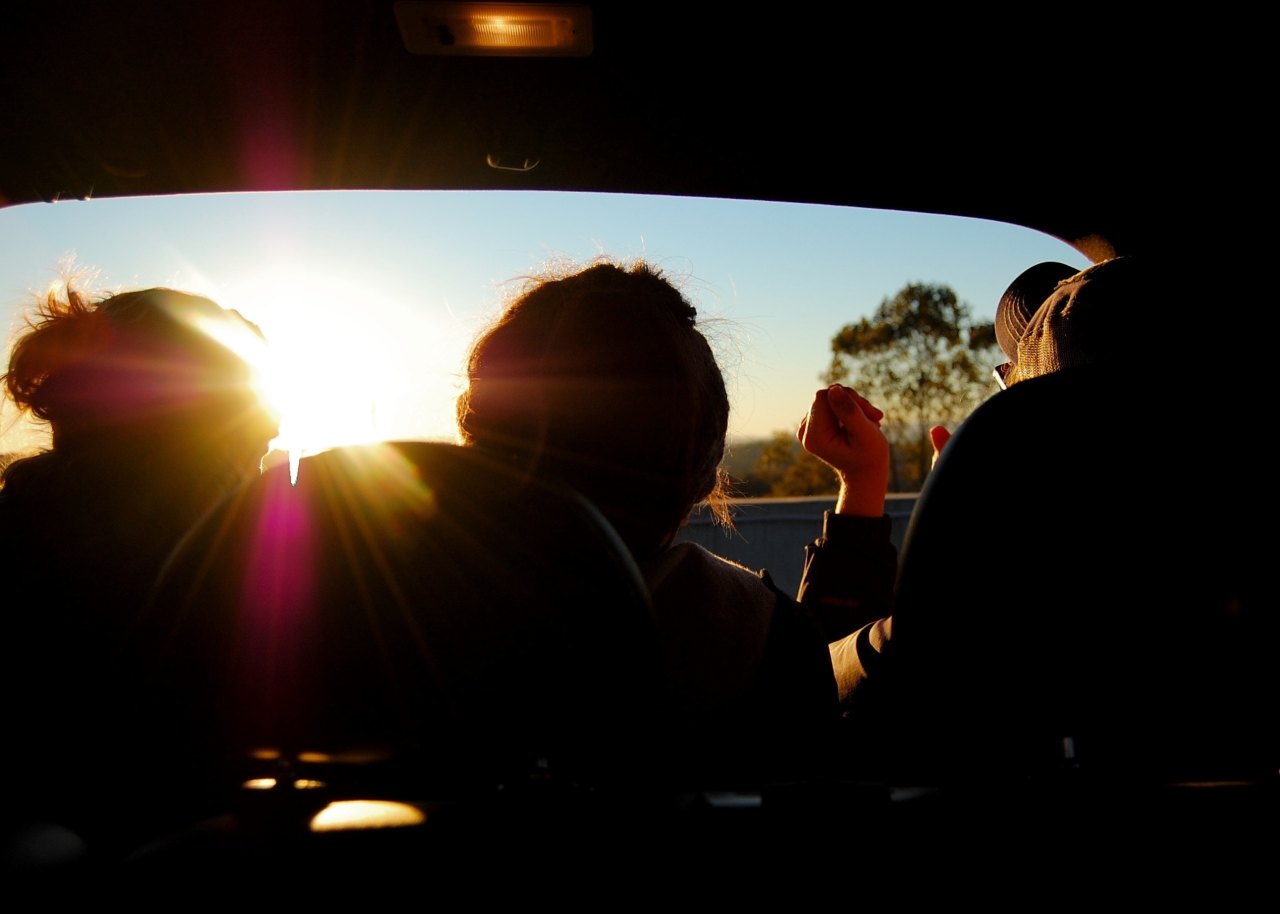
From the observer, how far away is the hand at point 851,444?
6.64 ft

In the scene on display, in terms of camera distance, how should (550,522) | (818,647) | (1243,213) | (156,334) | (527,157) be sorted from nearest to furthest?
1. (550,522)
2. (818,647)
3. (156,334)
4. (1243,213)
5. (527,157)

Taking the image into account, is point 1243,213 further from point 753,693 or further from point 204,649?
point 204,649

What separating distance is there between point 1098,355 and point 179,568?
4.72ft

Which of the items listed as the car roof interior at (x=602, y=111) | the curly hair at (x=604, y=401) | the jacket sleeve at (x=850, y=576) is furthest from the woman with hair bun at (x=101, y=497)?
the jacket sleeve at (x=850, y=576)

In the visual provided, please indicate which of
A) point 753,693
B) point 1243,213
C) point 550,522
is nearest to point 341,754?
point 550,522

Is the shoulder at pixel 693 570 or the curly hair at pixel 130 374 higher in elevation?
the curly hair at pixel 130 374

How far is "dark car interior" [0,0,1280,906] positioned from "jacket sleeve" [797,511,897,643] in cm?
45

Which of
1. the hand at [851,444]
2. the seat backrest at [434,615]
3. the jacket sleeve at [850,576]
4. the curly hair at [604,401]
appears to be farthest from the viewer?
the hand at [851,444]

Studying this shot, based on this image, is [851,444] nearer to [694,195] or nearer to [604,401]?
[604,401]

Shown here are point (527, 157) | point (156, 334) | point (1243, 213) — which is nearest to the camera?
point (156, 334)

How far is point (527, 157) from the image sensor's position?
2590 mm

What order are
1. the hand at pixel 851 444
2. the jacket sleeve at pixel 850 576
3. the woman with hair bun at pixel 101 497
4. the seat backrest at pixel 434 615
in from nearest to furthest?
the seat backrest at pixel 434 615 → the woman with hair bun at pixel 101 497 → the jacket sleeve at pixel 850 576 → the hand at pixel 851 444

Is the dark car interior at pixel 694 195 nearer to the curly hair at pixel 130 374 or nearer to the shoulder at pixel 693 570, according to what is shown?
the shoulder at pixel 693 570

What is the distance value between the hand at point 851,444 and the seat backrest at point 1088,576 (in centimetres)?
96
